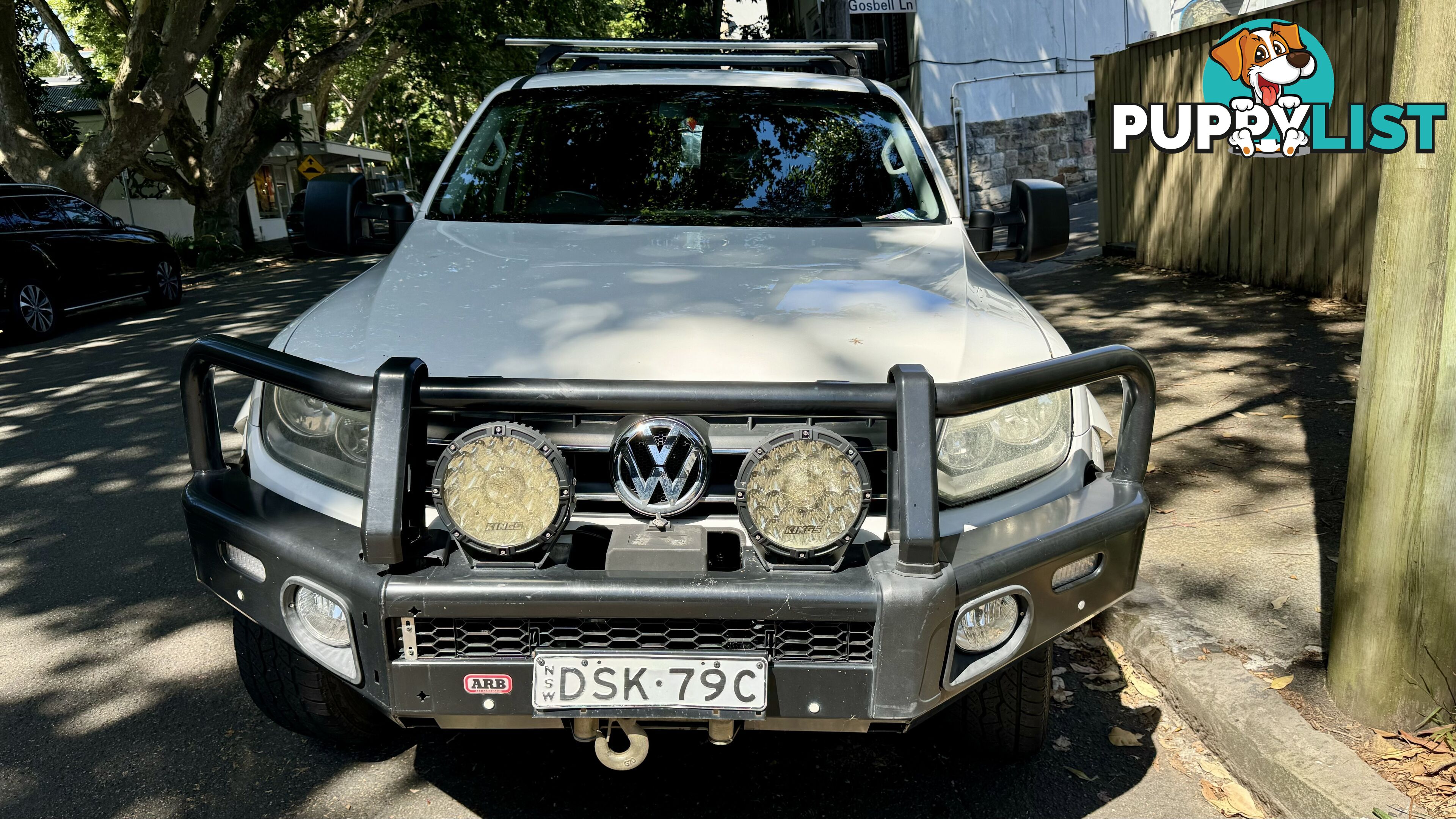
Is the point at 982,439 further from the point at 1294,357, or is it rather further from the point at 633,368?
the point at 1294,357

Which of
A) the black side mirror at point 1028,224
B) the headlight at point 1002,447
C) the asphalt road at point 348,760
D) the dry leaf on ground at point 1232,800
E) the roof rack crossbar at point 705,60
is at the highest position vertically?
the roof rack crossbar at point 705,60

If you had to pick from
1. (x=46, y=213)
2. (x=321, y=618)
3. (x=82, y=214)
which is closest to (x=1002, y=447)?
(x=321, y=618)

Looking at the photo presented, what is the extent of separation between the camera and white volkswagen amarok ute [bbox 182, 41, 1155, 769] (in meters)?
2.18

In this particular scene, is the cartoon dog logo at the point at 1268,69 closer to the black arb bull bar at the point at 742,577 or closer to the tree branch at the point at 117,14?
the black arb bull bar at the point at 742,577

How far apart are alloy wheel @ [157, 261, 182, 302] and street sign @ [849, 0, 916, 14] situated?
9.36 m

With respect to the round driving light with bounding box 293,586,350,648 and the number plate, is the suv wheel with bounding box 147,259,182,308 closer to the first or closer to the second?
the round driving light with bounding box 293,586,350,648

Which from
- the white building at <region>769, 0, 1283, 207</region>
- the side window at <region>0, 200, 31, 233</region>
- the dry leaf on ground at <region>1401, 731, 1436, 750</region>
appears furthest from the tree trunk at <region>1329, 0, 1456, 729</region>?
the white building at <region>769, 0, 1283, 207</region>

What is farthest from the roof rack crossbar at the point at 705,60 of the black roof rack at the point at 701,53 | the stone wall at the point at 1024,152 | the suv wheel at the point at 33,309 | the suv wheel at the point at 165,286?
the stone wall at the point at 1024,152

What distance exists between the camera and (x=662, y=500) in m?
2.30

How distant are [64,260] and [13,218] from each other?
64 centimetres

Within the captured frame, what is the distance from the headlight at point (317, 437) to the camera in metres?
2.53

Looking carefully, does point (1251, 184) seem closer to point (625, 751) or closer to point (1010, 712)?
point (1010, 712)

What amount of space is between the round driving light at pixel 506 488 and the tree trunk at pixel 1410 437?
2.09m

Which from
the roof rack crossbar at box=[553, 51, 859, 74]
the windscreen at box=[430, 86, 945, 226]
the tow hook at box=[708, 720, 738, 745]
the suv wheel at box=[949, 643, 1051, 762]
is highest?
the roof rack crossbar at box=[553, 51, 859, 74]
